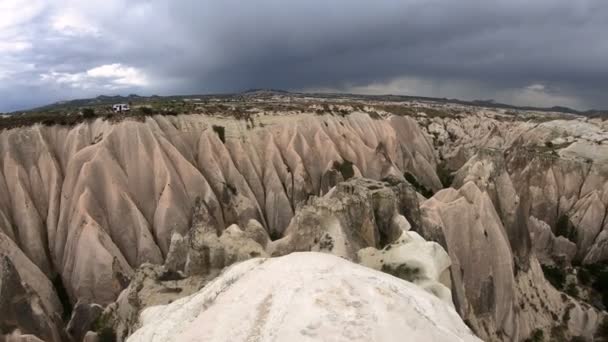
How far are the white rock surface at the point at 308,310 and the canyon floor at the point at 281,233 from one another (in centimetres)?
3

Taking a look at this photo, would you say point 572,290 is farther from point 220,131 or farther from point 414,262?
point 220,131

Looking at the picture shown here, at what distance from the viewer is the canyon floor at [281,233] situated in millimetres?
7227

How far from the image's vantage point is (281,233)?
2892 cm

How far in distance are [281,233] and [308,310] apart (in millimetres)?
22846

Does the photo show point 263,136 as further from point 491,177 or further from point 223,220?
point 491,177

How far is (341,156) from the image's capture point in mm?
37531

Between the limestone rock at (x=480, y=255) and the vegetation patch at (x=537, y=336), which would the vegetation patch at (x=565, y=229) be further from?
the limestone rock at (x=480, y=255)

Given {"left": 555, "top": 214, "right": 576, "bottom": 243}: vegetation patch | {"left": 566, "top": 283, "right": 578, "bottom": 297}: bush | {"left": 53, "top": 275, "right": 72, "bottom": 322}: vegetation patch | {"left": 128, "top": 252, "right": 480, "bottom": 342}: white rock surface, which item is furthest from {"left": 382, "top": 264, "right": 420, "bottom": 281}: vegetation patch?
{"left": 555, "top": 214, "right": 576, "bottom": 243}: vegetation patch

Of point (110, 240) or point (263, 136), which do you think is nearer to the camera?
point (110, 240)

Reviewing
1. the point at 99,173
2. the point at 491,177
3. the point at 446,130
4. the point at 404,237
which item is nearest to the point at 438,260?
the point at 404,237

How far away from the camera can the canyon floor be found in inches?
285

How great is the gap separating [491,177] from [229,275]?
16512 mm

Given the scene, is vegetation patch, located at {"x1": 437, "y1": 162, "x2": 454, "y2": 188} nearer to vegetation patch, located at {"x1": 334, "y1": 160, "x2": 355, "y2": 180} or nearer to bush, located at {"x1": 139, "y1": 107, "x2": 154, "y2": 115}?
vegetation patch, located at {"x1": 334, "y1": 160, "x2": 355, "y2": 180}

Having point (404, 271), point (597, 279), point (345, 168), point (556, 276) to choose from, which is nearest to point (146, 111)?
point (345, 168)
